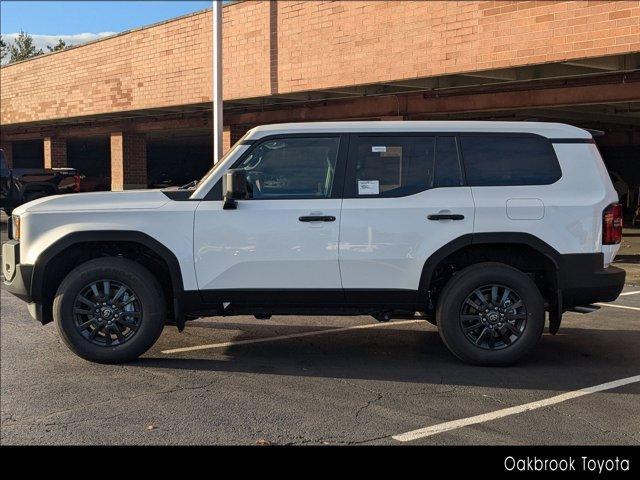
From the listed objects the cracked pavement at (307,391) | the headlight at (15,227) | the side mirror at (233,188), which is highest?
the side mirror at (233,188)

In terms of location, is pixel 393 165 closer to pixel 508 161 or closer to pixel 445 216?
pixel 445 216

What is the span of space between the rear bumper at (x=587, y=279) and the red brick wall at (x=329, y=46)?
19.4ft

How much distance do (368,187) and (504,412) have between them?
2.16 m

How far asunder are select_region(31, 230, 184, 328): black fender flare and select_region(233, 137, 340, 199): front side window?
91cm

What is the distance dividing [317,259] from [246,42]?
12007mm

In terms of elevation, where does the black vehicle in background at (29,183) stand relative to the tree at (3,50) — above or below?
below

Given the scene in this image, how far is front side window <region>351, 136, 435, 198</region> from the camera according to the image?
19.6 feet

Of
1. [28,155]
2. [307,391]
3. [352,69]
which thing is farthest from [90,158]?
[307,391]

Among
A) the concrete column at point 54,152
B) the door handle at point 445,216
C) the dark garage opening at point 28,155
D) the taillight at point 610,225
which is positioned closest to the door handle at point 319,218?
the door handle at point 445,216

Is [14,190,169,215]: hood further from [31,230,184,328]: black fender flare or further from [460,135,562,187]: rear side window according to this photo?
[460,135,562,187]: rear side window

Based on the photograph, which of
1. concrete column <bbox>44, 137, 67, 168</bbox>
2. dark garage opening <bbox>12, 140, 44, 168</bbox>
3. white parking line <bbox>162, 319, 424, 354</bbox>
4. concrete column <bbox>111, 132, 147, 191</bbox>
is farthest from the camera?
dark garage opening <bbox>12, 140, 44, 168</bbox>

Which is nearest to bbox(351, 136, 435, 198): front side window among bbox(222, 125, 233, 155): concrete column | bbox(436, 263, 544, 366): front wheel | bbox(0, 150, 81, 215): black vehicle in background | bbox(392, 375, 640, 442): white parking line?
bbox(436, 263, 544, 366): front wheel

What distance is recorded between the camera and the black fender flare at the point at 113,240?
597 centimetres

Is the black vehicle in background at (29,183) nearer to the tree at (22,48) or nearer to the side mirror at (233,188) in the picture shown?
the side mirror at (233,188)
